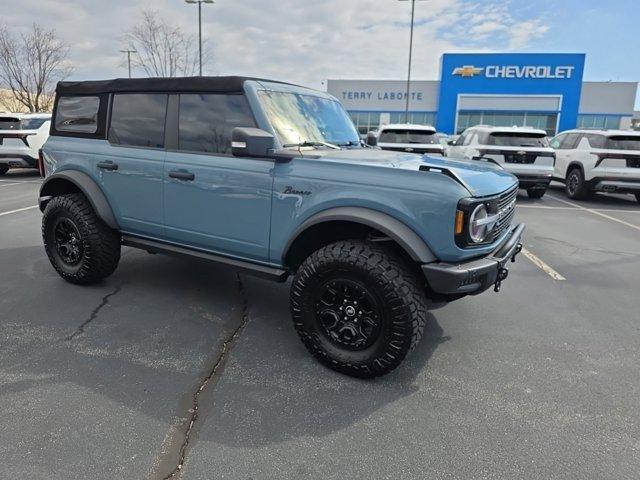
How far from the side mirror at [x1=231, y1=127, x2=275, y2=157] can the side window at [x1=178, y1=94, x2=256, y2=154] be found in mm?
340

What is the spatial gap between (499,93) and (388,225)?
46232 mm

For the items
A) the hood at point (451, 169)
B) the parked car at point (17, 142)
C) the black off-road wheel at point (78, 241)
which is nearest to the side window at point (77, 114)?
the black off-road wheel at point (78, 241)

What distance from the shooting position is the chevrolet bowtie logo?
43.6 metres

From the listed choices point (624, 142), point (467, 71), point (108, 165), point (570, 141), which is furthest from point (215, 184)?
point (467, 71)

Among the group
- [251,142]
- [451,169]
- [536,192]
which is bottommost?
[536,192]

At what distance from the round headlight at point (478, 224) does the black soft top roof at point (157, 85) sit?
1.91 m

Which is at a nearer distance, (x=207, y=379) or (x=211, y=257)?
(x=207, y=379)

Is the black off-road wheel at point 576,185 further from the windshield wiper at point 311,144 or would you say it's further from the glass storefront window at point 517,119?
the glass storefront window at point 517,119

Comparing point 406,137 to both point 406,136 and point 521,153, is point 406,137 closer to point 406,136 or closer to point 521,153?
point 406,136

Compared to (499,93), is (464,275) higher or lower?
lower

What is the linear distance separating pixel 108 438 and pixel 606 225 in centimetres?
875

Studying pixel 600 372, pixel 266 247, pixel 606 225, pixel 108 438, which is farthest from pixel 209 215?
pixel 606 225

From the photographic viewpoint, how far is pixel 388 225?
2.80m

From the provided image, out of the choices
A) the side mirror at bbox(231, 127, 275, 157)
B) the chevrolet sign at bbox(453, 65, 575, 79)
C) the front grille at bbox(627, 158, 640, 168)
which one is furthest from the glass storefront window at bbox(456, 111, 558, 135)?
the side mirror at bbox(231, 127, 275, 157)
